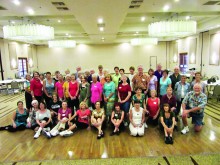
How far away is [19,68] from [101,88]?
1096 centimetres

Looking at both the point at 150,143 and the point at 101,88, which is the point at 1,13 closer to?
the point at 101,88

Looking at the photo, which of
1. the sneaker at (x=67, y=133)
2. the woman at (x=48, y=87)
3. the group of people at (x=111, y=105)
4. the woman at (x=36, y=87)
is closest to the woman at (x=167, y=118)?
the group of people at (x=111, y=105)

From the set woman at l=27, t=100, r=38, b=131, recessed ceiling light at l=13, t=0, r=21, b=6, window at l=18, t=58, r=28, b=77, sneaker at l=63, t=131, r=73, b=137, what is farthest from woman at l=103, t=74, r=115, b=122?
window at l=18, t=58, r=28, b=77

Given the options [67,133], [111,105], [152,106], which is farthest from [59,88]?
[152,106]

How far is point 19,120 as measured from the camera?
4926 mm

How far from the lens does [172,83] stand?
543 cm

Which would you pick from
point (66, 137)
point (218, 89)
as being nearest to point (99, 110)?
point (66, 137)

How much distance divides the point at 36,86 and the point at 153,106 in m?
3.38

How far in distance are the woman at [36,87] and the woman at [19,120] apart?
0.52 m

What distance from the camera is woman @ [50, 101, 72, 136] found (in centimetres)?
453

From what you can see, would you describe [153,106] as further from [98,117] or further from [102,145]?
[102,145]

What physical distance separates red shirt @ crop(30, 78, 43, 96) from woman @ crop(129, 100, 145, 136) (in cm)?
280

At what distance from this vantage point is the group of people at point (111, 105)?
4395mm

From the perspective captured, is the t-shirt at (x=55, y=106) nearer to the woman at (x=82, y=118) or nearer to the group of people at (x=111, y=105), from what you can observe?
the group of people at (x=111, y=105)
